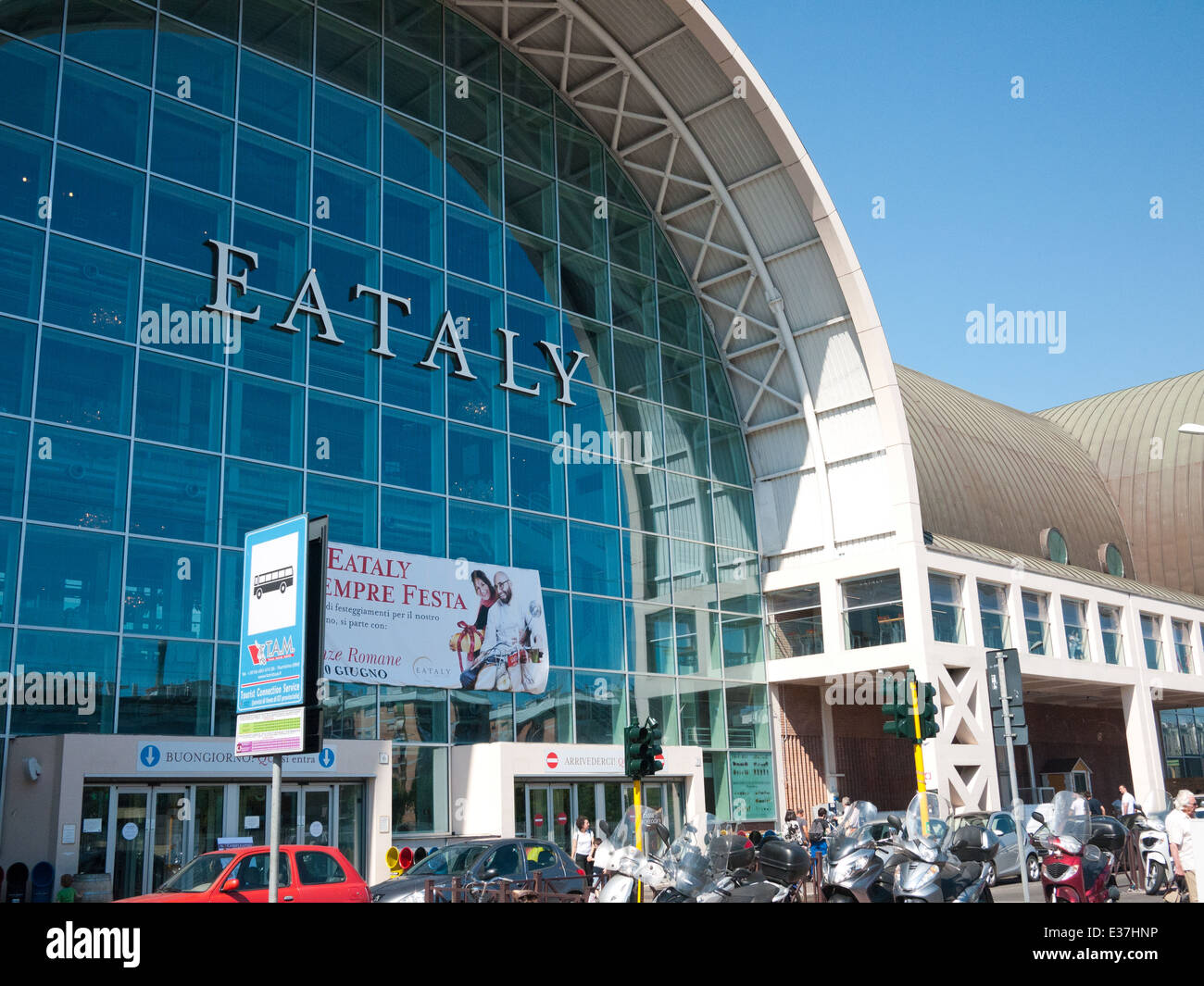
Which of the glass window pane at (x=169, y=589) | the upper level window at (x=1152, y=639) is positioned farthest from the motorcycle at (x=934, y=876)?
the upper level window at (x=1152, y=639)

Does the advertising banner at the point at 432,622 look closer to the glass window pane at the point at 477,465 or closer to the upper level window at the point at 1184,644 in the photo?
the glass window pane at the point at 477,465

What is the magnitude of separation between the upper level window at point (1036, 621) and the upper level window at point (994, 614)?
0.81 meters

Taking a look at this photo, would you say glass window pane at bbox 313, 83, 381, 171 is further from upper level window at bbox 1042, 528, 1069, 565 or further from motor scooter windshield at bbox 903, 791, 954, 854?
upper level window at bbox 1042, 528, 1069, 565

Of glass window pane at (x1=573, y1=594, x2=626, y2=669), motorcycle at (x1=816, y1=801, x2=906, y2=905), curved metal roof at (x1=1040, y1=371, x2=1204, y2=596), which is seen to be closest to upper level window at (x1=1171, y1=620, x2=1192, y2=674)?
curved metal roof at (x1=1040, y1=371, x2=1204, y2=596)

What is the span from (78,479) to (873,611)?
21.9m

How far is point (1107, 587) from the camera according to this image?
40.1 metres

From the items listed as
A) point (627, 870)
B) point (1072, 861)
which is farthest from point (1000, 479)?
point (627, 870)

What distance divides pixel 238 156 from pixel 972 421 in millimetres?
30780

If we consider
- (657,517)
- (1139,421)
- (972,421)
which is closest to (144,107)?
(657,517)

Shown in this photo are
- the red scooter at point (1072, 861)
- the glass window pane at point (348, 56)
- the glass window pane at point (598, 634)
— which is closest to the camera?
the red scooter at point (1072, 861)

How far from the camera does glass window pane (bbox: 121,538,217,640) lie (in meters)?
21.9

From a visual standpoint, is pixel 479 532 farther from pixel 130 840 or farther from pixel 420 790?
pixel 130 840

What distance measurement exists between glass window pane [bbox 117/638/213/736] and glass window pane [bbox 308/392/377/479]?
5.21 meters

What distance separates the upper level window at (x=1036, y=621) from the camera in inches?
1446
